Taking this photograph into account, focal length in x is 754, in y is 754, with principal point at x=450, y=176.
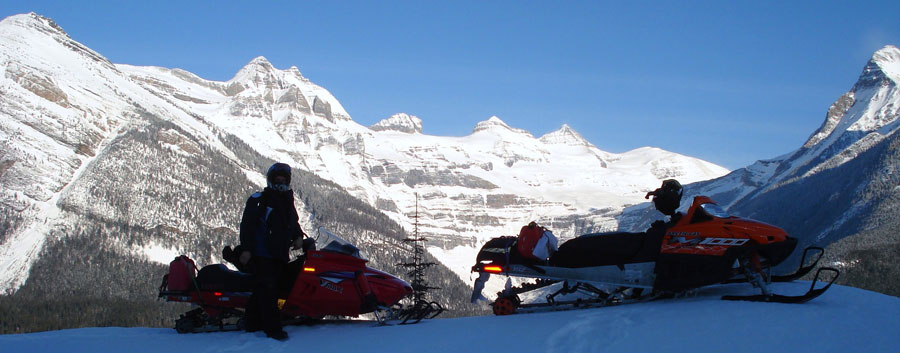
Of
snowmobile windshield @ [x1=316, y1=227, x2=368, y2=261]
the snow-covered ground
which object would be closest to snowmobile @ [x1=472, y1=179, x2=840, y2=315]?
the snow-covered ground

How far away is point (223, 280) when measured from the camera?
34.6 feet

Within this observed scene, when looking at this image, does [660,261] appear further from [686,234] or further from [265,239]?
[265,239]

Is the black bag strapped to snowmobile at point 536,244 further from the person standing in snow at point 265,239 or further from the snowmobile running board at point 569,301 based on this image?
the person standing in snow at point 265,239

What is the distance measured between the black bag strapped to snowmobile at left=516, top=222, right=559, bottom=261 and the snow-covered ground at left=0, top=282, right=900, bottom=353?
4.74 ft

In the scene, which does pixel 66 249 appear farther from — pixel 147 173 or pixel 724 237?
pixel 724 237

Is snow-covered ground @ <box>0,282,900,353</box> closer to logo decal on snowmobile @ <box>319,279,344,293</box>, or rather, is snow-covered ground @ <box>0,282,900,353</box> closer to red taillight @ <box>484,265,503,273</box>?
logo decal on snowmobile @ <box>319,279,344,293</box>

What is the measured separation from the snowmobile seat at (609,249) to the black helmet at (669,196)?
0.57 meters

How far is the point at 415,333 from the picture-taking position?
8906 millimetres

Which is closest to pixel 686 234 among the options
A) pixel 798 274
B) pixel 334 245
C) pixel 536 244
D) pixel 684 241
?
pixel 684 241

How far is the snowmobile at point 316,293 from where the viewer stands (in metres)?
10.2

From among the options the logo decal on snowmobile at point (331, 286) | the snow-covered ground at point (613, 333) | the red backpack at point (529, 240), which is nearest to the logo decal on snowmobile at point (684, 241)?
the snow-covered ground at point (613, 333)

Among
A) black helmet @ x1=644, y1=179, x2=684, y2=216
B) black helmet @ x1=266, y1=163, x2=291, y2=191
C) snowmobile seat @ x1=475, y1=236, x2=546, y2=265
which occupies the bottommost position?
snowmobile seat @ x1=475, y1=236, x2=546, y2=265

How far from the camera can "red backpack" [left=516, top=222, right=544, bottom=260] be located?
1090 cm

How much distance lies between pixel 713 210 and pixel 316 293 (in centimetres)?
537
